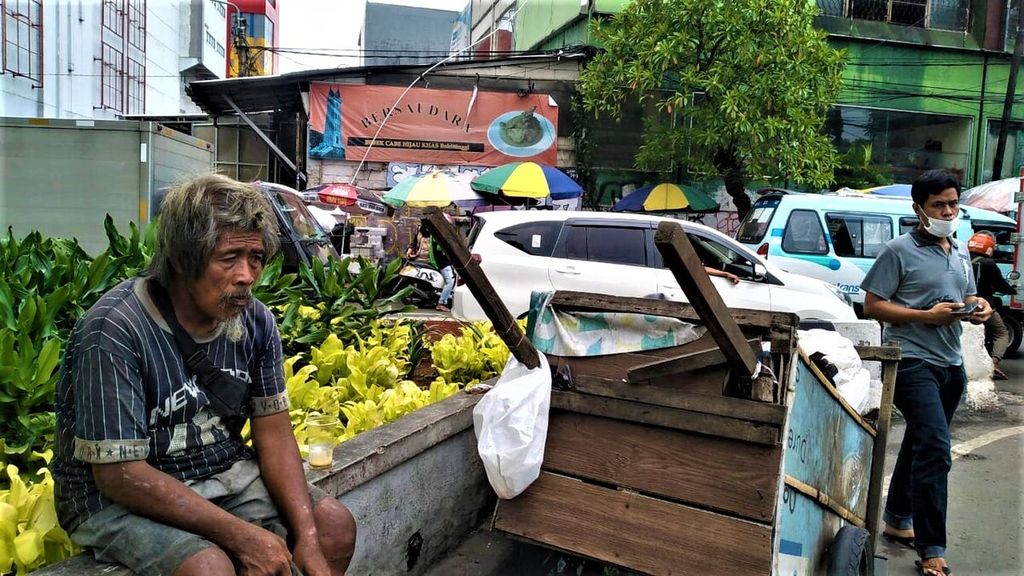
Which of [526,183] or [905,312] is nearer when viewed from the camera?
[905,312]

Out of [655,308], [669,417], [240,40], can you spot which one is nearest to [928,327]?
[655,308]

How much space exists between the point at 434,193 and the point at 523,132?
3.23 meters

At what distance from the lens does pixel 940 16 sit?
56.0 ft

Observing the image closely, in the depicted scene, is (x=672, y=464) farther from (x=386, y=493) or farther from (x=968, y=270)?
(x=968, y=270)

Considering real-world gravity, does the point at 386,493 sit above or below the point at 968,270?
below

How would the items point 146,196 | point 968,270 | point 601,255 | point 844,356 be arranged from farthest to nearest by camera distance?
point 146,196, point 601,255, point 968,270, point 844,356

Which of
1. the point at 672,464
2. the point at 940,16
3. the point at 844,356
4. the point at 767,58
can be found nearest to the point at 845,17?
the point at 940,16

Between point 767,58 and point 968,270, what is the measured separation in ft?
31.1

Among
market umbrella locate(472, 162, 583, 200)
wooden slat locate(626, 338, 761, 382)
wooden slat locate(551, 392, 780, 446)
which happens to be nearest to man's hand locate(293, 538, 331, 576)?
wooden slat locate(551, 392, 780, 446)

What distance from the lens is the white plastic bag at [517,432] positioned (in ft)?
9.00

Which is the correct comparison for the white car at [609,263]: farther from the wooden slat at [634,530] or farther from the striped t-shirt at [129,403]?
the striped t-shirt at [129,403]

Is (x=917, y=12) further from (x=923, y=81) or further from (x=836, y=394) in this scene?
(x=836, y=394)

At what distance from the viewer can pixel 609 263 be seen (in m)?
7.87

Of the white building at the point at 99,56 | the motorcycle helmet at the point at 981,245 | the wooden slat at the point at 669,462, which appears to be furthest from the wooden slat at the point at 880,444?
the white building at the point at 99,56
